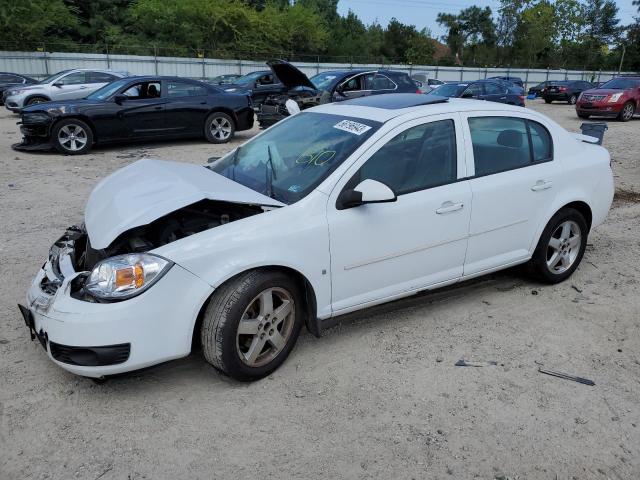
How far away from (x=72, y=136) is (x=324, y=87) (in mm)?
5904

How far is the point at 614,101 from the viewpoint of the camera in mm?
17906

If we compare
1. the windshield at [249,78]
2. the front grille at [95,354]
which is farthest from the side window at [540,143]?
the windshield at [249,78]

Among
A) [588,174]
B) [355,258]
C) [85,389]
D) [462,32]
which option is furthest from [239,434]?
[462,32]

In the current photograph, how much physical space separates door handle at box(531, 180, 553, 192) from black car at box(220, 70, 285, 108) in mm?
13774

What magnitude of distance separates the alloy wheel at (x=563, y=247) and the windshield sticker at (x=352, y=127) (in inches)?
78.6

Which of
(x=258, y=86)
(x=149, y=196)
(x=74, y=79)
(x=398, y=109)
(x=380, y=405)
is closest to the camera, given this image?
(x=380, y=405)

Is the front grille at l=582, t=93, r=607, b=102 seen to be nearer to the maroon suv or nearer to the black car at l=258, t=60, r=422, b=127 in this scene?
the maroon suv

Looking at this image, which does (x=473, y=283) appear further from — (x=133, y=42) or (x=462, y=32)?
(x=462, y=32)

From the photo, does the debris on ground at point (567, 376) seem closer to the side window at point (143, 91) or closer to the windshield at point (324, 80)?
the side window at point (143, 91)

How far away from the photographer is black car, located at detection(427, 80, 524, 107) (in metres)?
16.9

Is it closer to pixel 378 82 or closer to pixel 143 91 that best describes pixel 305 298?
pixel 143 91

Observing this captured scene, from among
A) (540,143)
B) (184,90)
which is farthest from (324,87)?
(540,143)

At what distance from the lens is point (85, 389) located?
3.18m

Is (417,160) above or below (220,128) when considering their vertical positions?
above
